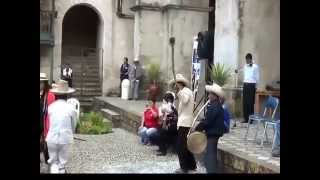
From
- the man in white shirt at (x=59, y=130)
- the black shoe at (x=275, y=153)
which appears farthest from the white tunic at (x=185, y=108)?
the man in white shirt at (x=59, y=130)

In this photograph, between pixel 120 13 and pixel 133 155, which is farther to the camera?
pixel 120 13

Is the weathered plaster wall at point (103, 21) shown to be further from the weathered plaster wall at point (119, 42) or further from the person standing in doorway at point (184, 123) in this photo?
the person standing in doorway at point (184, 123)

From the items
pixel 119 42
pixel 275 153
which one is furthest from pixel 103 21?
pixel 275 153

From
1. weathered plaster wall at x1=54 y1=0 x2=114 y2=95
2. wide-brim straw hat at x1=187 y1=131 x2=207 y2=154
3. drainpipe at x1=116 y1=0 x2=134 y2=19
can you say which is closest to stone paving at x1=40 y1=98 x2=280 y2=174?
wide-brim straw hat at x1=187 y1=131 x2=207 y2=154

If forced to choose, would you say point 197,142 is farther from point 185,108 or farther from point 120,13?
point 120,13

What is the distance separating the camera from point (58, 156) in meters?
7.03

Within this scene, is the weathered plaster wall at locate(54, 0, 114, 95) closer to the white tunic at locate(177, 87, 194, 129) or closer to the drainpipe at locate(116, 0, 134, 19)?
the drainpipe at locate(116, 0, 134, 19)

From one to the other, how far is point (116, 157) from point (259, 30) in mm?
4269

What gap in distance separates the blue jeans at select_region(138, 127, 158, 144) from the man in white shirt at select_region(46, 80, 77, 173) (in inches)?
97.1

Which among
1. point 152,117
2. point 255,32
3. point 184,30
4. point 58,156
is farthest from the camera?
point 184,30

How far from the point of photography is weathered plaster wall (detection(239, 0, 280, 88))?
11148 millimetres

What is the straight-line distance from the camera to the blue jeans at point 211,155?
7.23 m
